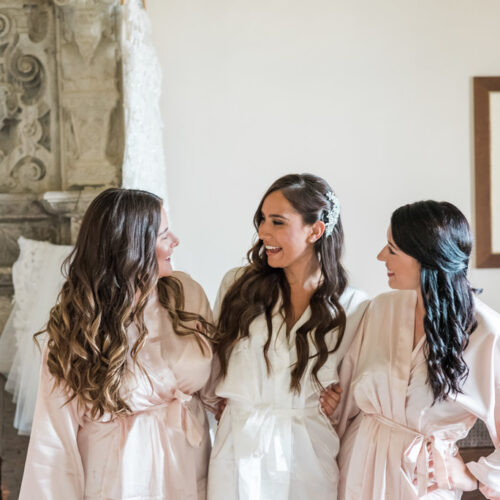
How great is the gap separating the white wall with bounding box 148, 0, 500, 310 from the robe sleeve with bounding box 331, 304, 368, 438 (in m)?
1.07

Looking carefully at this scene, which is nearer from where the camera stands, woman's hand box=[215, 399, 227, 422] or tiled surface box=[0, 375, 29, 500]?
woman's hand box=[215, 399, 227, 422]

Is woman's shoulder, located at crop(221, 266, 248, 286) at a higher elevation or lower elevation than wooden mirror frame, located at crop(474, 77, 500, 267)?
lower

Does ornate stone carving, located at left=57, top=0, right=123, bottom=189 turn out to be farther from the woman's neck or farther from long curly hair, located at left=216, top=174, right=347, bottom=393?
the woman's neck

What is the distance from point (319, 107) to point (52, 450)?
2.02 metres

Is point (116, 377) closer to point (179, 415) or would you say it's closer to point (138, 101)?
point (179, 415)

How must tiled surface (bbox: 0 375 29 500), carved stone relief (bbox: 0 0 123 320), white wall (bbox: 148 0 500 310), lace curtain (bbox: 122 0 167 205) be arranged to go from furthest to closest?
white wall (bbox: 148 0 500 310)
tiled surface (bbox: 0 375 29 500)
carved stone relief (bbox: 0 0 123 320)
lace curtain (bbox: 122 0 167 205)

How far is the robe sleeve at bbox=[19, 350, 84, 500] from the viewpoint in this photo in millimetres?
1683

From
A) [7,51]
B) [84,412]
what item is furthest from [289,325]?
[7,51]

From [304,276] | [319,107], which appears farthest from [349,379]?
[319,107]

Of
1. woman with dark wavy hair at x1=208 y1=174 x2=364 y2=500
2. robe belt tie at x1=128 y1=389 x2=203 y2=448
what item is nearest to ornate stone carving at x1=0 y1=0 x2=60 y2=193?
woman with dark wavy hair at x1=208 y1=174 x2=364 y2=500

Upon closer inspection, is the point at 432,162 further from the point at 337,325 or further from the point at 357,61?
the point at 337,325

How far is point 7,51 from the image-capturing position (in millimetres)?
2502

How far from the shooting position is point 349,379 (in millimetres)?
1907

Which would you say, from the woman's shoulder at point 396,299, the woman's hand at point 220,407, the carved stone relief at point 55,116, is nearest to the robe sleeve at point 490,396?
the woman's shoulder at point 396,299
